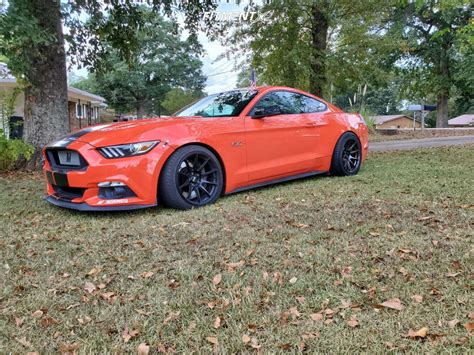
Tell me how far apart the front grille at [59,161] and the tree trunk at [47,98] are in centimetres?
356

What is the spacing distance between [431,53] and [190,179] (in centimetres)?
3151

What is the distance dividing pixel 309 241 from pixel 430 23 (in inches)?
1283

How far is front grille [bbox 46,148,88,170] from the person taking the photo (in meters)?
4.26

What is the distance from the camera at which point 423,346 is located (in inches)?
75.3

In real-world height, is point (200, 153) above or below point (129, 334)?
above

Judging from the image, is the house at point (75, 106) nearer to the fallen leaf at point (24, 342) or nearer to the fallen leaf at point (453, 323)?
the fallen leaf at point (24, 342)

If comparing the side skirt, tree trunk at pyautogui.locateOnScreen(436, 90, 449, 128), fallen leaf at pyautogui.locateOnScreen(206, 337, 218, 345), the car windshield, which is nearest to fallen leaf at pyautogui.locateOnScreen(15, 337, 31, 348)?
fallen leaf at pyautogui.locateOnScreen(206, 337, 218, 345)

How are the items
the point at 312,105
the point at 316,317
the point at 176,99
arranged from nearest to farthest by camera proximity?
1. the point at 316,317
2. the point at 312,105
3. the point at 176,99

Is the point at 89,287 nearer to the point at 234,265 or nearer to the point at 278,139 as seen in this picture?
the point at 234,265

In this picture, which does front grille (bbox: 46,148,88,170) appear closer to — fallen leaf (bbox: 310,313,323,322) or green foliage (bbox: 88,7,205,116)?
fallen leaf (bbox: 310,313,323,322)

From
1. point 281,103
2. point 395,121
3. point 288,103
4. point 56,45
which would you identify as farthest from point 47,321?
point 395,121

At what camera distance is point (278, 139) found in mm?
5418

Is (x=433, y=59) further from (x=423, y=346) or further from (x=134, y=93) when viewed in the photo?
(x=423, y=346)

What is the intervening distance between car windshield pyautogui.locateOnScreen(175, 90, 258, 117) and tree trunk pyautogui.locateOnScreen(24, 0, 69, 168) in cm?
356
